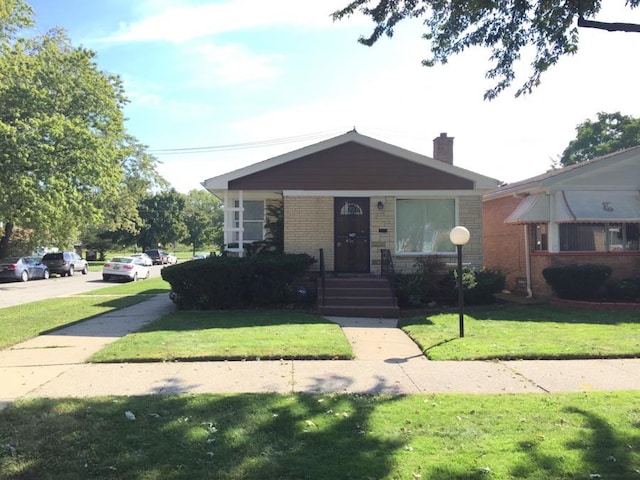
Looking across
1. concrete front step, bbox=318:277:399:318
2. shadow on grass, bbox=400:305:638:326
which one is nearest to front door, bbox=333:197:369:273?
concrete front step, bbox=318:277:399:318

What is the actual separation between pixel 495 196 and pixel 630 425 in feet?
47.6

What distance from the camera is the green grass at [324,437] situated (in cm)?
372

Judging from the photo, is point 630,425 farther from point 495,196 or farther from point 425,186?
point 495,196

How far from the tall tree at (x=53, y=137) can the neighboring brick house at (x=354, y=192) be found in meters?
11.1

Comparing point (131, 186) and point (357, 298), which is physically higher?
point (131, 186)

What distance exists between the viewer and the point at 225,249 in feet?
49.3

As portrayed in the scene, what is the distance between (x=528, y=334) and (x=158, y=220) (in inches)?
2456

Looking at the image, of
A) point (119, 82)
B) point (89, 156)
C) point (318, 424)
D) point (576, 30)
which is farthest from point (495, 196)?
point (119, 82)

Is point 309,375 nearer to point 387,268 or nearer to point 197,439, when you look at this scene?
point 197,439

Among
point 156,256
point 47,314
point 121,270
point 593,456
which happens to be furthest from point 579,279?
point 156,256

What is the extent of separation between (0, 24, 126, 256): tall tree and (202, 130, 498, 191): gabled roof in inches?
423

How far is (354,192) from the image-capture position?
14.6 meters

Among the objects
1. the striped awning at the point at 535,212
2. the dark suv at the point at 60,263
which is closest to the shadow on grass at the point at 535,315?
the striped awning at the point at 535,212

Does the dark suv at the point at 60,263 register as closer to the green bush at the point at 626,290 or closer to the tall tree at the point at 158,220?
the tall tree at the point at 158,220
